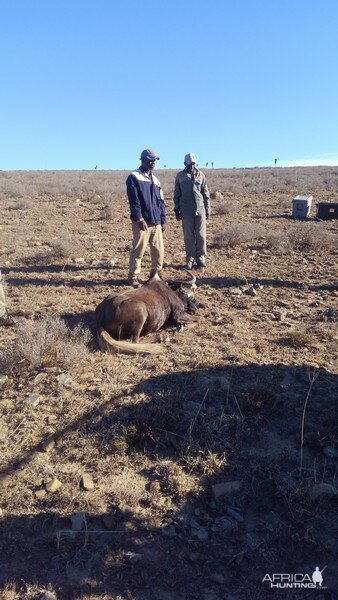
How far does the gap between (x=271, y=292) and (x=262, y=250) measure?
2.79 m

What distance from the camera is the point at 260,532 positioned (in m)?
2.88

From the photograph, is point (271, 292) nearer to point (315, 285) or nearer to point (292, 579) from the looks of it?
point (315, 285)

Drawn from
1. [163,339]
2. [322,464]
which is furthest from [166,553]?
[163,339]

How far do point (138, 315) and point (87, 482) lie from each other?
7.92 feet

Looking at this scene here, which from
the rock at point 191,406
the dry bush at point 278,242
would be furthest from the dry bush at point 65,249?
the rock at point 191,406

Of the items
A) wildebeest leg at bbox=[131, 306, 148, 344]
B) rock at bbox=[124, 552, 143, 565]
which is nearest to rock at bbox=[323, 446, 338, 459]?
rock at bbox=[124, 552, 143, 565]

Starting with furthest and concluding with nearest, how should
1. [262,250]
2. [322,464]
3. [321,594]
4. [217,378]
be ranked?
1. [262,250]
2. [217,378]
3. [322,464]
4. [321,594]

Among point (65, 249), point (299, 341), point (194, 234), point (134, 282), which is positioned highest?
point (194, 234)

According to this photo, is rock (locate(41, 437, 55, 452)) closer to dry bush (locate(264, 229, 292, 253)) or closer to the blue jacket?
the blue jacket

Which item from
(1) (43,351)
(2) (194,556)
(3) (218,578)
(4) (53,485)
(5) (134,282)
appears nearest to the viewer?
(3) (218,578)

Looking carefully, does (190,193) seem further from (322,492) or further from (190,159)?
(322,492)

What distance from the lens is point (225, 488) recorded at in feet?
10.4

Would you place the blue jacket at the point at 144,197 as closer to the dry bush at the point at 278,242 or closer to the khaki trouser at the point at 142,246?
the khaki trouser at the point at 142,246

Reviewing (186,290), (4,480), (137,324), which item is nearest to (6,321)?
(137,324)
